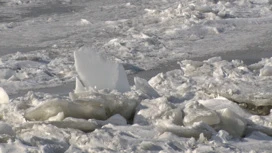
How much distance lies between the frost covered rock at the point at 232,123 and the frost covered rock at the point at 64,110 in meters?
0.93

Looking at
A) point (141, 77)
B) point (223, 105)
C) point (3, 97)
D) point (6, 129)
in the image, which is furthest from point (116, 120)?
point (141, 77)

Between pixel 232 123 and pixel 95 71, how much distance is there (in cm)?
146

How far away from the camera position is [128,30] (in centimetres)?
1119

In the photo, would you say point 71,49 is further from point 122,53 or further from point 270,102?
point 270,102

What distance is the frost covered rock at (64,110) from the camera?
17.1 feet

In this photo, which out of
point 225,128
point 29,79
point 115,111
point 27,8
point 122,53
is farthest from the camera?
point 27,8

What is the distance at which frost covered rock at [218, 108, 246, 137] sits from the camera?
5.03 metres

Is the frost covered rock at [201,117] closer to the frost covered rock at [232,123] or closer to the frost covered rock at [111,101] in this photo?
the frost covered rock at [232,123]

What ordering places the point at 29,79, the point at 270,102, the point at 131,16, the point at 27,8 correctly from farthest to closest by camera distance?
the point at 27,8, the point at 131,16, the point at 29,79, the point at 270,102

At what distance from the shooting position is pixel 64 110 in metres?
5.21

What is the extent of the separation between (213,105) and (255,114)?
366mm

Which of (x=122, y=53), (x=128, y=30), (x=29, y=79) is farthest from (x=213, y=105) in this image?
(x=128, y=30)

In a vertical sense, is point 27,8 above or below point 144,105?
below

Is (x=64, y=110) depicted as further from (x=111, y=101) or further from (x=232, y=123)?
(x=232, y=123)
